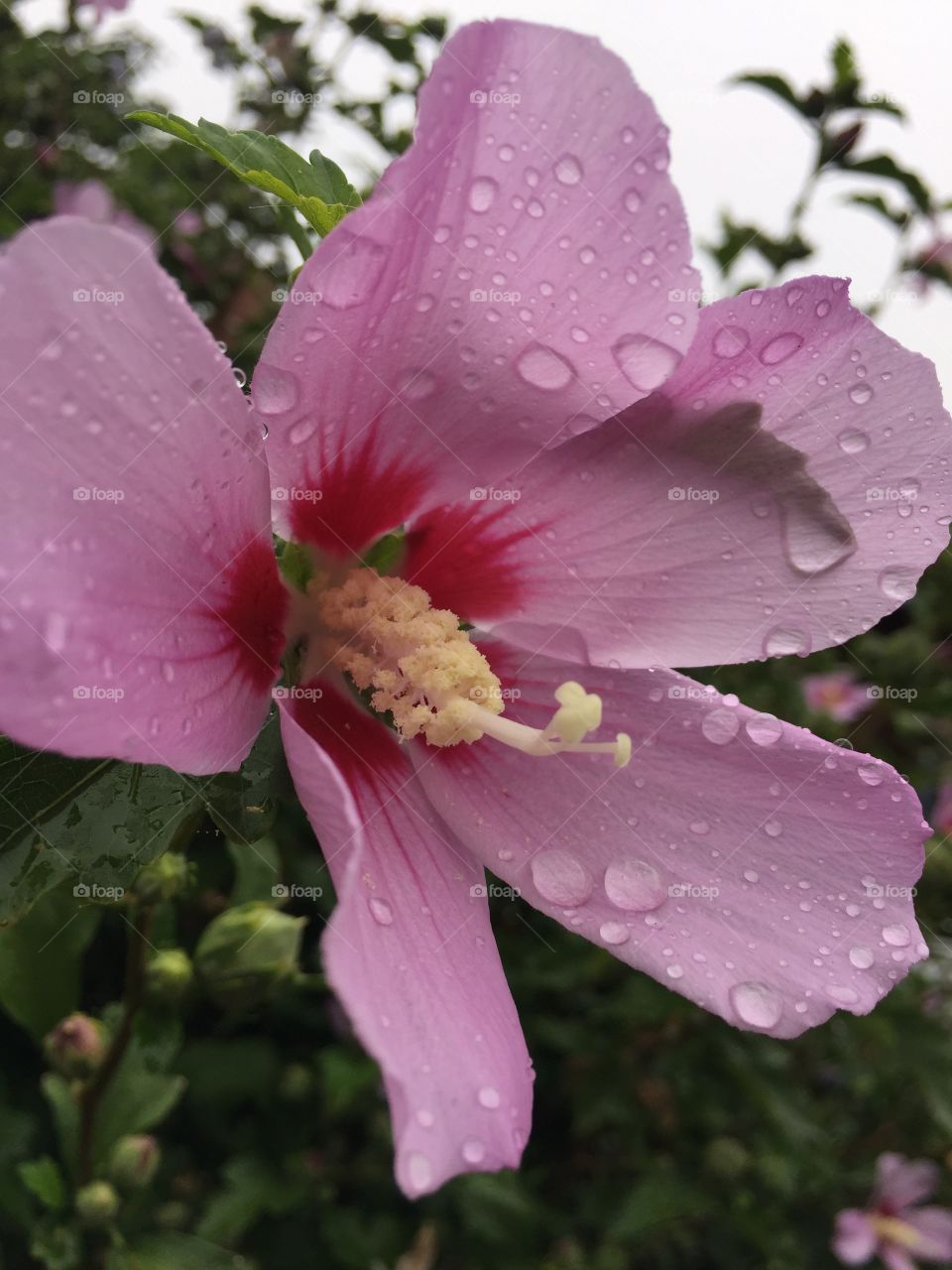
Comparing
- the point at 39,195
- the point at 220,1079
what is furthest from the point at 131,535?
the point at 39,195

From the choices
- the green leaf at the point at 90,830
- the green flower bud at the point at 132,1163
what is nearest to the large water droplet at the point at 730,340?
the green leaf at the point at 90,830

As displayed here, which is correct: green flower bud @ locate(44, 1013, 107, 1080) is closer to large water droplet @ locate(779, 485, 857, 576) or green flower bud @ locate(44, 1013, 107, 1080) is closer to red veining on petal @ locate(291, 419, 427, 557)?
red veining on petal @ locate(291, 419, 427, 557)

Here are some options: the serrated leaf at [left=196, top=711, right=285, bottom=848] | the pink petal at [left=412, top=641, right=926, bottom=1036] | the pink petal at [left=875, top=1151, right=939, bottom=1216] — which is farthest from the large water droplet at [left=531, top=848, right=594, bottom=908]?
the pink petal at [left=875, top=1151, right=939, bottom=1216]

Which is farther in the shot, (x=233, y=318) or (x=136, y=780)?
(x=233, y=318)

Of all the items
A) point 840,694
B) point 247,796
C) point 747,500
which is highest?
point 747,500

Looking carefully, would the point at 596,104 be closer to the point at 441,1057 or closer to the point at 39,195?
the point at 441,1057

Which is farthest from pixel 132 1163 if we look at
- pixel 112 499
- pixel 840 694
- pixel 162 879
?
pixel 840 694

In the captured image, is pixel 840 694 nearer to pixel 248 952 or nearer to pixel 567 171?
pixel 248 952
